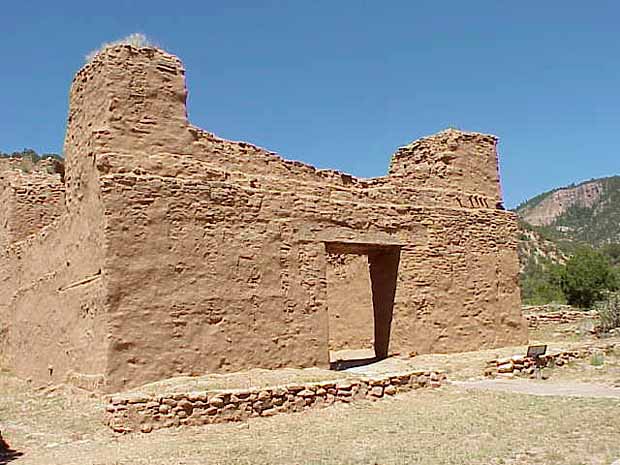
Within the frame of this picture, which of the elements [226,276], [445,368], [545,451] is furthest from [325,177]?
[545,451]

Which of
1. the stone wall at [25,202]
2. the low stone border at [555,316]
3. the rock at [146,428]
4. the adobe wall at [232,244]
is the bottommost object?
the rock at [146,428]

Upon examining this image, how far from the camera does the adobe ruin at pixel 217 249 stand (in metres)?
10.7

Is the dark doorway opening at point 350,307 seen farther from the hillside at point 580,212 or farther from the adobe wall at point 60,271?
the hillside at point 580,212

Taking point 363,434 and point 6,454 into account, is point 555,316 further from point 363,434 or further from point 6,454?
point 6,454

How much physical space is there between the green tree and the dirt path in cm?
2180

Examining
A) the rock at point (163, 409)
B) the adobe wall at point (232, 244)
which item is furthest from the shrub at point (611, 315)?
the rock at point (163, 409)

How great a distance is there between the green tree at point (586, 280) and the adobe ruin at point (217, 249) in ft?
59.6

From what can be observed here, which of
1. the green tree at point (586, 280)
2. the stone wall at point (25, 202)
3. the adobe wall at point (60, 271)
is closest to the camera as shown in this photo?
the adobe wall at point (60, 271)

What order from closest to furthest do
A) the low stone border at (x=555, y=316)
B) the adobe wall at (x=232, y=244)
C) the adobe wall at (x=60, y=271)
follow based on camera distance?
the adobe wall at (x=232, y=244) < the adobe wall at (x=60, y=271) < the low stone border at (x=555, y=316)

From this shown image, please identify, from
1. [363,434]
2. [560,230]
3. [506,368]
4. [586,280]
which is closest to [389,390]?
[363,434]

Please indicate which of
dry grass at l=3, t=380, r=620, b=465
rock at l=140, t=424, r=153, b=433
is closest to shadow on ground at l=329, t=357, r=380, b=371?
dry grass at l=3, t=380, r=620, b=465

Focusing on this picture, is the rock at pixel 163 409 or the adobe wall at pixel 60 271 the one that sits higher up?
the adobe wall at pixel 60 271

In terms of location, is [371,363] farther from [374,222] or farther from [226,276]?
[226,276]

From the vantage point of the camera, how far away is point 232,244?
1169 cm
